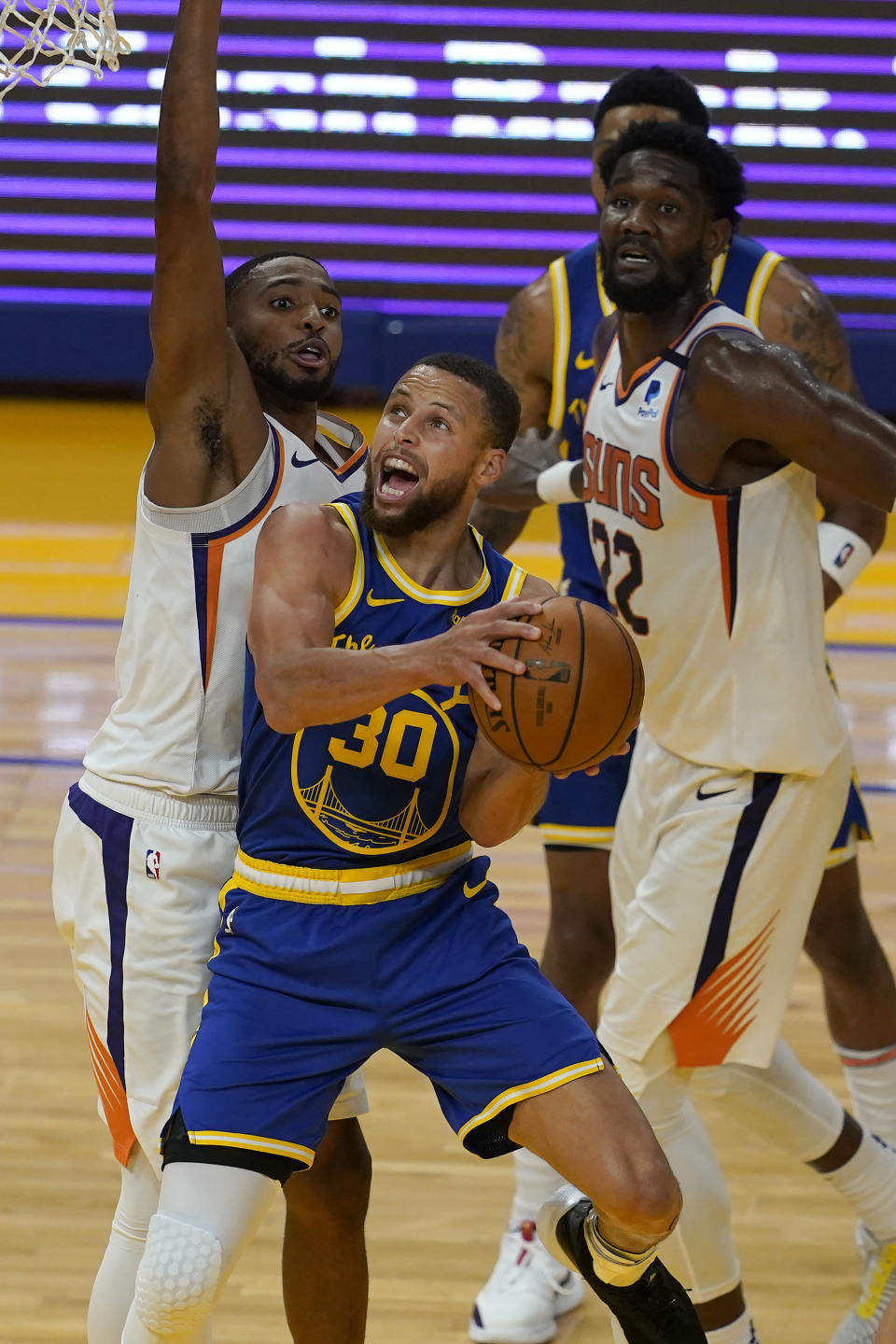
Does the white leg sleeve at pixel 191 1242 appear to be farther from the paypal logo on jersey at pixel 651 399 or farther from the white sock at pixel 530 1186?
the paypal logo on jersey at pixel 651 399

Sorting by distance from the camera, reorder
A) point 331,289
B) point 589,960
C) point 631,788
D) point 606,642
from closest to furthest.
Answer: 1. point 606,642
2. point 331,289
3. point 631,788
4. point 589,960

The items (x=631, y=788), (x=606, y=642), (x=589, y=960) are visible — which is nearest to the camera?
(x=606, y=642)

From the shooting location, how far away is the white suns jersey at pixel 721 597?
11.9ft

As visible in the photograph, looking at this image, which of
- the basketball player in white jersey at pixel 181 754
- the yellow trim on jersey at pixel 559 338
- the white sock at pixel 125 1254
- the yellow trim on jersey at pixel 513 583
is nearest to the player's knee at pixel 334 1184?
the basketball player in white jersey at pixel 181 754

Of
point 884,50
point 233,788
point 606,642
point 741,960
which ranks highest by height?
point 884,50

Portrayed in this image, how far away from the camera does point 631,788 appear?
3.93 m

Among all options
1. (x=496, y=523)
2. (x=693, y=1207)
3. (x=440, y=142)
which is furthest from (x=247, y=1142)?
(x=440, y=142)

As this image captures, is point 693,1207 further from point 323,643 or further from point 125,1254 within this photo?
point 323,643

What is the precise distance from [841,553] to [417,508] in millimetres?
1512

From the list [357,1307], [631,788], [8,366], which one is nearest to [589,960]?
[631,788]

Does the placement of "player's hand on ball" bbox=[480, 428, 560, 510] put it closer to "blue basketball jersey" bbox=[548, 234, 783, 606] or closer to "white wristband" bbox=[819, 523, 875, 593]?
"blue basketball jersey" bbox=[548, 234, 783, 606]

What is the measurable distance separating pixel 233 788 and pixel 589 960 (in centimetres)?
146

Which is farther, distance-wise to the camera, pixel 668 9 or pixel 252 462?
pixel 668 9

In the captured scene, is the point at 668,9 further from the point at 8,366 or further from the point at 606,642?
the point at 606,642
